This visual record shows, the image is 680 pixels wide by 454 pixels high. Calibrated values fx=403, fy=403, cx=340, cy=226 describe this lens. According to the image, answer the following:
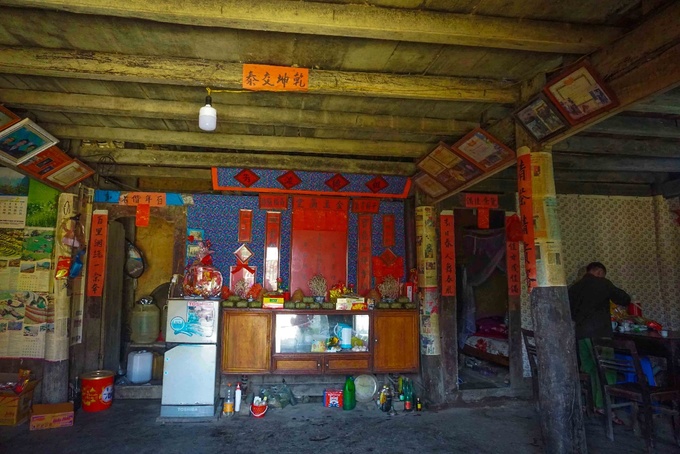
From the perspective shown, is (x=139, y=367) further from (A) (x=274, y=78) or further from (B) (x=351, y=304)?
(A) (x=274, y=78)

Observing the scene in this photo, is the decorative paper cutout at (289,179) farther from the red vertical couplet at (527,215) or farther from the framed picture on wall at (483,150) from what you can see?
the red vertical couplet at (527,215)

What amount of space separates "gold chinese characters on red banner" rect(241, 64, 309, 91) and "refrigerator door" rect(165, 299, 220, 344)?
3071 millimetres

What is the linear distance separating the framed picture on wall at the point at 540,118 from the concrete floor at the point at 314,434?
10.7 ft

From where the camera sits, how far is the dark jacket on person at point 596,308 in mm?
5246

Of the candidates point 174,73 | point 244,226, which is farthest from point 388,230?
point 174,73

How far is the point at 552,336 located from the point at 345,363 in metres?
3.03

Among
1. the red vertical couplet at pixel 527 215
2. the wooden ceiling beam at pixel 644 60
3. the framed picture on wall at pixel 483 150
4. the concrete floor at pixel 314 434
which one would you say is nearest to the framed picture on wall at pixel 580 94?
the wooden ceiling beam at pixel 644 60

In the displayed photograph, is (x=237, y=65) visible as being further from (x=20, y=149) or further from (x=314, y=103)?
(x=20, y=149)

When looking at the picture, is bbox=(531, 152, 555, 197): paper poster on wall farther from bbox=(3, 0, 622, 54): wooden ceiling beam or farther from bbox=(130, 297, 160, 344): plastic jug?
bbox=(130, 297, 160, 344): plastic jug

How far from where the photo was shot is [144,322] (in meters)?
6.63

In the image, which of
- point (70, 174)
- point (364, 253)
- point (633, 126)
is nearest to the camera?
point (633, 126)

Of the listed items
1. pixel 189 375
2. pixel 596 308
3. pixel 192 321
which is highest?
pixel 596 308

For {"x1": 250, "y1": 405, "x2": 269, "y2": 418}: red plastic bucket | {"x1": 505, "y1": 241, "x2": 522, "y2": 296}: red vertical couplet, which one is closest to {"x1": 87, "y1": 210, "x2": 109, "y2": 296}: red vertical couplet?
{"x1": 250, "y1": 405, "x2": 269, "y2": 418}: red plastic bucket

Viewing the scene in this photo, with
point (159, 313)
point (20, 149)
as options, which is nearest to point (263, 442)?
point (159, 313)
